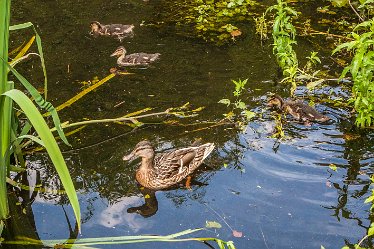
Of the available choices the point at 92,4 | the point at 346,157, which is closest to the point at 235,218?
the point at 346,157

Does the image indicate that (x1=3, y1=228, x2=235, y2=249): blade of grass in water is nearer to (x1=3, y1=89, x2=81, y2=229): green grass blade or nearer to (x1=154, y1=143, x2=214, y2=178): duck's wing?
(x1=3, y1=89, x2=81, y2=229): green grass blade

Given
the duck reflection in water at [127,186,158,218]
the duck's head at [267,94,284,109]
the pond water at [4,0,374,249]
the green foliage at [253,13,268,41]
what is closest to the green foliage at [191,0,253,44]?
the pond water at [4,0,374,249]

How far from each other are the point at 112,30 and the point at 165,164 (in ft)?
11.9

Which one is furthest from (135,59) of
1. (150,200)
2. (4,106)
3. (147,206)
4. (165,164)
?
(4,106)

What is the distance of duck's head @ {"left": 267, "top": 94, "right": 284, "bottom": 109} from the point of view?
6.31 meters

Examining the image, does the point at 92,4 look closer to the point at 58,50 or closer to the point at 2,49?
the point at 58,50

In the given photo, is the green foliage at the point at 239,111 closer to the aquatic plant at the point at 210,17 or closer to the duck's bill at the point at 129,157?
the duck's bill at the point at 129,157

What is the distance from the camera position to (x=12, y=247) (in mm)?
4578

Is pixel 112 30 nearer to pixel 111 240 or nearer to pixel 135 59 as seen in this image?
pixel 135 59

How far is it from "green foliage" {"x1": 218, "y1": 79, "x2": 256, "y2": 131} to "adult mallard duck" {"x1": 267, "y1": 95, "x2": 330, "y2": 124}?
0.34m

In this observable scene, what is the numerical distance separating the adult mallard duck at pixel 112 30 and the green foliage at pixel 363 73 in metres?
3.80

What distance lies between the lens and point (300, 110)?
20.1ft

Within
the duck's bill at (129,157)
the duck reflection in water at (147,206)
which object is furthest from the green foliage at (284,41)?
the duck reflection in water at (147,206)

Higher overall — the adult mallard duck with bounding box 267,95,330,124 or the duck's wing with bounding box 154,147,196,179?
the adult mallard duck with bounding box 267,95,330,124
